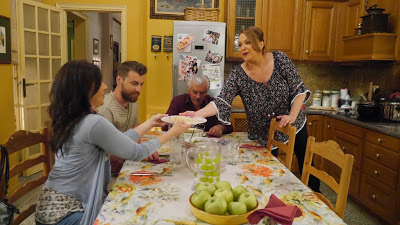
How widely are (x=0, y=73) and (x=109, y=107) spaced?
64.2 inches

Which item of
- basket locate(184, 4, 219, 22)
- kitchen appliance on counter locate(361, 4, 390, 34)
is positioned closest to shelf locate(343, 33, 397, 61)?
kitchen appliance on counter locate(361, 4, 390, 34)

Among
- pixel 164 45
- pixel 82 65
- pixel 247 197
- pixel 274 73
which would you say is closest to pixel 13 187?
pixel 164 45

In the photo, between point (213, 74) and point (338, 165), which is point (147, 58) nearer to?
point (213, 74)

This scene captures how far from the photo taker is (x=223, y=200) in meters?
1.05

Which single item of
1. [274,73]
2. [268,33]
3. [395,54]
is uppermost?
[268,33]

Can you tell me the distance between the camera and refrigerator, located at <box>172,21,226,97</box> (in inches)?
146

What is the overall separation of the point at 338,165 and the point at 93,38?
555cm

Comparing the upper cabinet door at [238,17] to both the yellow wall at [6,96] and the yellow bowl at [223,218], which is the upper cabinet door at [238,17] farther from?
the yellow bowl at [223,218]

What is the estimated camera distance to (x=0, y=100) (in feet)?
10.4

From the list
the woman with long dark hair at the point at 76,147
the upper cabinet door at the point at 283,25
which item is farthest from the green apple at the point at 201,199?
the upper cabinet door at the point at 283,25

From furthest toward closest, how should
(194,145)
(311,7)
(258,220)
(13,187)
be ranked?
(311,7)
(13,187)
(194,145)
(258,220)

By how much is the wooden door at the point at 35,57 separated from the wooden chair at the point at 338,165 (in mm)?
3037

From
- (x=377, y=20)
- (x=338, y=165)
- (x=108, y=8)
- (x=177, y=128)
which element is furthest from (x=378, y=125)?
(x=108, y=8)

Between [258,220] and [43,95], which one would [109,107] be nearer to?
[258,220]
